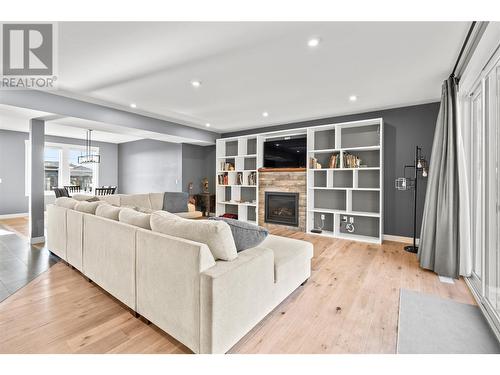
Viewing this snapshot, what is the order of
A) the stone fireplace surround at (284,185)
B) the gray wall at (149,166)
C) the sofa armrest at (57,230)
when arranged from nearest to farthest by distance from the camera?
the sofa armrest at (57,230) < the stone fireplace surround at (284,185) < the gray wall at (149,166)

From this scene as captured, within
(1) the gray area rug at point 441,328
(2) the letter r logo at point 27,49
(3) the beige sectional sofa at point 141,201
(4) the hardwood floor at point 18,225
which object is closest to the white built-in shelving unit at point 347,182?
(1) the gray area rug at point 441,328

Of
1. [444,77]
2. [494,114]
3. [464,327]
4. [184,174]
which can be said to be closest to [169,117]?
[184,174]

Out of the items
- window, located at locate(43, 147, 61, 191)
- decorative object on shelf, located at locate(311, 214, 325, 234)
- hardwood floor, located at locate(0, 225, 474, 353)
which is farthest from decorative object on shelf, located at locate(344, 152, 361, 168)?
window, located at locate(43, 147, 61, 191)

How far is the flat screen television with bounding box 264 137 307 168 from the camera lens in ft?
17.4

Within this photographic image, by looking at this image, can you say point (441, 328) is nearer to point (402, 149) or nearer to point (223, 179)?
point (402, 149)

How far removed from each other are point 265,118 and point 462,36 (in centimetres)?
350

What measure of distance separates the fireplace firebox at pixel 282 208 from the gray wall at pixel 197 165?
230 cm

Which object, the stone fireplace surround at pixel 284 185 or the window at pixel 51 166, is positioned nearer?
the stone fireplace surround at pixel 284 185

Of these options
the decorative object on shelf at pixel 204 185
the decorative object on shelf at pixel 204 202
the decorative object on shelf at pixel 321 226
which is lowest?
the decorative object on shelf at pixel 321 226

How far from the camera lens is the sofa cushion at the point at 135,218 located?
207 cm

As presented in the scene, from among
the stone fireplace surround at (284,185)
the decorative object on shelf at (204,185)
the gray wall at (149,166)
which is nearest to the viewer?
the stone fireplace surround at (284,185)

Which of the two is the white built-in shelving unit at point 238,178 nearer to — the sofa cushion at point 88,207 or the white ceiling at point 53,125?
the white ceiling at point 53,125

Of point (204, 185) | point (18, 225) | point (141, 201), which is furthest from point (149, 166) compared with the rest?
point (18, 225)
